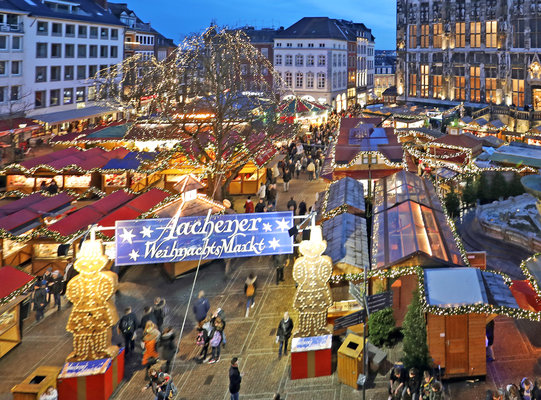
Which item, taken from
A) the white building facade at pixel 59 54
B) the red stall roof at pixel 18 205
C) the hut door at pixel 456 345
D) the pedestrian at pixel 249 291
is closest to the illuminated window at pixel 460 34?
the white building facade at pixel 59 54

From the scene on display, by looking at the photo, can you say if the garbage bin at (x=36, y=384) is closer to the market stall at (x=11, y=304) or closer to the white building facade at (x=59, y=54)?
the market stall at (x=11, y=304)

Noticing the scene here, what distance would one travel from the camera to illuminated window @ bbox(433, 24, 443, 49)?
204 ft

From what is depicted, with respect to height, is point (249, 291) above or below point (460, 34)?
below

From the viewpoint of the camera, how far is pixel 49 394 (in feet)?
37.7

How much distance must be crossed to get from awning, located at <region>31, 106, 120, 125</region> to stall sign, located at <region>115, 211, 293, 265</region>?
4040cm

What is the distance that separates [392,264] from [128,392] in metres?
7.32

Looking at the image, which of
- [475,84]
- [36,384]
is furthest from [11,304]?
[475,84]

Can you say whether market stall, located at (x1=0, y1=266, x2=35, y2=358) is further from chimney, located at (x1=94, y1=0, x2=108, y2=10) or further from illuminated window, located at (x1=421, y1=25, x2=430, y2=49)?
chimney, located at (x1=94, y1=0, x2=108, y2=10)

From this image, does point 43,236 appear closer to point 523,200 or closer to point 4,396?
point 4,396

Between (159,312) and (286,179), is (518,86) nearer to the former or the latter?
(286,179)

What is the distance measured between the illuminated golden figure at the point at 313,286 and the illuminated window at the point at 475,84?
169ft

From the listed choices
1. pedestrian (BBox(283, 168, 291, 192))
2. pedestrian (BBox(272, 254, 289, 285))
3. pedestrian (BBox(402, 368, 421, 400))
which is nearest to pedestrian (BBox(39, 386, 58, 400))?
pedestrian (BBox(402, 368, 421, 400))

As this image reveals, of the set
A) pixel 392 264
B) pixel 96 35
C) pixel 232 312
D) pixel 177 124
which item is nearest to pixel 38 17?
pixel 96 35

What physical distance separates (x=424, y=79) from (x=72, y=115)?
134 ft
